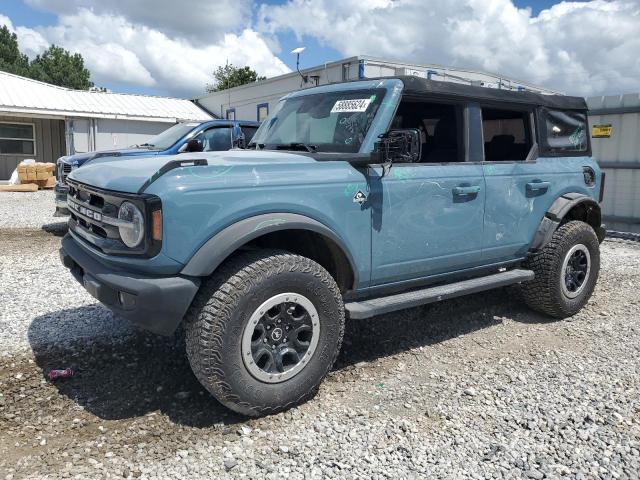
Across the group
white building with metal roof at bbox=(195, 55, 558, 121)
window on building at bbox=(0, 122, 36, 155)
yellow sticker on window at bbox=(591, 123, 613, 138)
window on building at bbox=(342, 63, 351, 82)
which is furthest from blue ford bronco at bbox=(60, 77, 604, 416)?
window on building at bbox=(0, 122, 36, 155)

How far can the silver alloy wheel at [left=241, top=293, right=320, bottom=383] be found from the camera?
120 inches

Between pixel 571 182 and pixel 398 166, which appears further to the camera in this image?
pixel 571 182

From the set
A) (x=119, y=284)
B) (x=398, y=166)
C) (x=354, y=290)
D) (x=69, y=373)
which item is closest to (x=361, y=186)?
(x=398, y=166)

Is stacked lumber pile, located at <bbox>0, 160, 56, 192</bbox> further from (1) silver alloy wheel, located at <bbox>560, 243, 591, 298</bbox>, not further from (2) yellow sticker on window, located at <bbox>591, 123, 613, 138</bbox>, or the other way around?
(1) silver alloy wheel, located at <bbox>560, 243, 591, 298</bbox>

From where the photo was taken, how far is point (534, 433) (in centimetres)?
304

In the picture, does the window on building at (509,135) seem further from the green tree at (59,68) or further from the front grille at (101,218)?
the green tree at (59,68)

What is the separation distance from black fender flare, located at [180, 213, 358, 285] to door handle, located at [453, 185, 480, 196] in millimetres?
1331

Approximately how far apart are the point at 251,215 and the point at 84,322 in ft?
8.10

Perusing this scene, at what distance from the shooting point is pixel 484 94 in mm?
4461

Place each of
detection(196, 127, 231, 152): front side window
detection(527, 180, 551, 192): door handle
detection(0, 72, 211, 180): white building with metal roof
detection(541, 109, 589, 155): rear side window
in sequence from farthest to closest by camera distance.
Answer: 1. detection(0, 72, 211, 180): white building with metal roof
2. detection(196, 127, 231, 152): front side window
3. detection(541, 109, 589, 155): rear side window
4. detection(527, 180, 551, 192): door handle

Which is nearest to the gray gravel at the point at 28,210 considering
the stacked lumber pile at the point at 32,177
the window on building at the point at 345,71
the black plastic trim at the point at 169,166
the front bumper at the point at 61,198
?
the stacked lumber pile at the point at 32,177

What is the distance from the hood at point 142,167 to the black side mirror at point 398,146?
469mm

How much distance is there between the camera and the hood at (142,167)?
2992mm

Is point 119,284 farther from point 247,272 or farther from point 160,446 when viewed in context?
point 160,446
